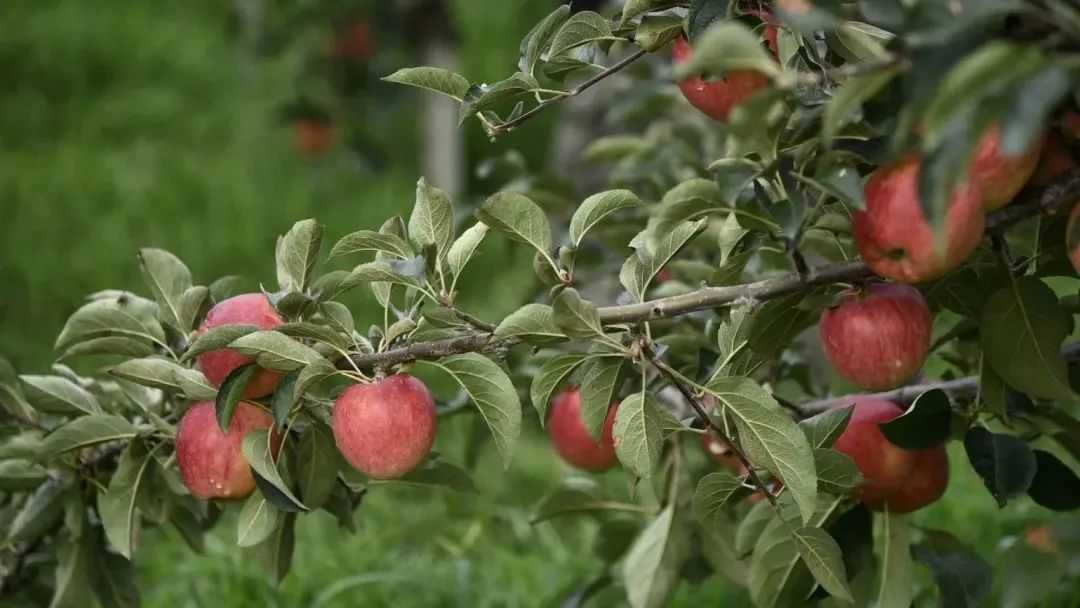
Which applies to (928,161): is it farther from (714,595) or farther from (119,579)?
(714,595)

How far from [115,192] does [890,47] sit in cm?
311

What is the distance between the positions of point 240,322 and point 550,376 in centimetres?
30

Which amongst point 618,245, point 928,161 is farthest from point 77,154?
point 928,161

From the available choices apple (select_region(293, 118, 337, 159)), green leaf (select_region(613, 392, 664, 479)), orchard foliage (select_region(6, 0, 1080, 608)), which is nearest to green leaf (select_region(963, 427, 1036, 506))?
orchard foliage (select_region(6, 0, 1080, 608))

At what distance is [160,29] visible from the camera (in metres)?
4.55

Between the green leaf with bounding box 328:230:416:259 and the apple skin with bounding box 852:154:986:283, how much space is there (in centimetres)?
40

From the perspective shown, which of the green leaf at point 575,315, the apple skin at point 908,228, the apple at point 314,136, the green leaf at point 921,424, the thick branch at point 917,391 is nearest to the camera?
the apple skin at point 908,228

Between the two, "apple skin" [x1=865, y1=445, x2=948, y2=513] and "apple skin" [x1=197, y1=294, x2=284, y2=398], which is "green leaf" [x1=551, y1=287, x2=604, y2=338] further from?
"apple skin" [x1=865, y1=445, x2=948, y2=513]

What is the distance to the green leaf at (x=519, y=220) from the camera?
111 cm

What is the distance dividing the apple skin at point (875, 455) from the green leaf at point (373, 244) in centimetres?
50

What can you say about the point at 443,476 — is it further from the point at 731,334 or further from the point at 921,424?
the point at 921,424

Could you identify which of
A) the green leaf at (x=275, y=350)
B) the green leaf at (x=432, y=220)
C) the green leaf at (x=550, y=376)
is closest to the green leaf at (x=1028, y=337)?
the green leaf at (x=550, y=376)

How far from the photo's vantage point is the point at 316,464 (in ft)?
4.23

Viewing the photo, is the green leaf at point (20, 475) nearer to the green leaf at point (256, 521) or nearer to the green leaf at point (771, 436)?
the green leaf at point (256, 521)
